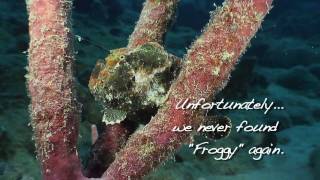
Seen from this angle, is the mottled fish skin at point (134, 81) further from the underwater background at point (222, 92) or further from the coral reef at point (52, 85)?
the coral reef at point (52, 85)

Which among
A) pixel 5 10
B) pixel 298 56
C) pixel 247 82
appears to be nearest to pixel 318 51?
pixel 298 56

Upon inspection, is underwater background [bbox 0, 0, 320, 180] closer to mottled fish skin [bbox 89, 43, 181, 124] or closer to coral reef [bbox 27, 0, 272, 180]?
mottled fish skin [bbox 89, 43, 181, 124]

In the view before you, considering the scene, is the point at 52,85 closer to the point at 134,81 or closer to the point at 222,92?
the point at 134,81

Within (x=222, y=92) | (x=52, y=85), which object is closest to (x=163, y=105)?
(x=52, y=85)

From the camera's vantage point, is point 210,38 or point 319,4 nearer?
point 210,38

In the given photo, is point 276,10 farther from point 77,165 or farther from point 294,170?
point 77,165

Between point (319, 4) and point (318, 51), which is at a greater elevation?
point (319, 4)

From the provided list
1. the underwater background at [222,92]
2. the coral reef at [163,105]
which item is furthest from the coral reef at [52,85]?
the underwater background at [222,92]

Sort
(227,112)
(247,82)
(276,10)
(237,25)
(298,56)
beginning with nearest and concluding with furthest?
(237,25) < (227,112) < (247,82) < (298,56) < (276,10)
